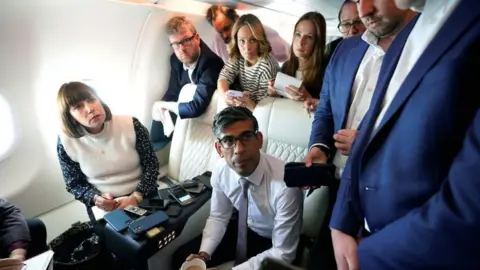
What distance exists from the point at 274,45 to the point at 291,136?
5.29 ft

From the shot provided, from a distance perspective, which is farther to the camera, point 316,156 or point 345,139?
point 316,156

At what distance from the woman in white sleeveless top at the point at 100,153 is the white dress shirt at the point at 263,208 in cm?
56

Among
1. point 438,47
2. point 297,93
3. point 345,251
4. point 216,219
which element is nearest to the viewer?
point 438,47

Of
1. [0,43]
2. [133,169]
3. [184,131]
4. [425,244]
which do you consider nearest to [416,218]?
[425,244]

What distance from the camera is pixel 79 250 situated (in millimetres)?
1952

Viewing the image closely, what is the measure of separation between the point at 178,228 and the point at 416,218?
1212 millimetres

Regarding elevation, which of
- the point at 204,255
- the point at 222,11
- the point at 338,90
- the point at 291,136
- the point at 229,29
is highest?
the point at 222,11

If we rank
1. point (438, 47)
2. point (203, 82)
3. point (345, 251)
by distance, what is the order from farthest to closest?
point (203, 82)
point (345, 251)
point (438, 47)

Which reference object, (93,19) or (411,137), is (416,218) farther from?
(93,19)

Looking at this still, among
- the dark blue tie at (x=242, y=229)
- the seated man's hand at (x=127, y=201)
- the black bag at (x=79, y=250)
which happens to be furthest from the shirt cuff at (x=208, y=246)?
the black bag at (x=79, y=250)

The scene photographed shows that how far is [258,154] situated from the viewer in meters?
1.49

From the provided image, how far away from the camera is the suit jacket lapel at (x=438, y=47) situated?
22.4 inches

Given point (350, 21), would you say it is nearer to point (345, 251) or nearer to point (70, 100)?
point (345, 251)

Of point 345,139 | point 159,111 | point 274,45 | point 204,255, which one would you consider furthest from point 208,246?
point 274,45
